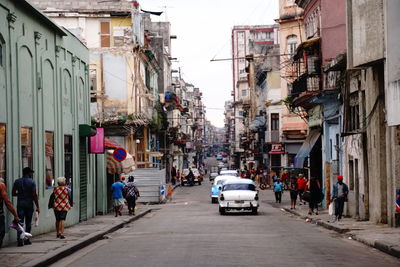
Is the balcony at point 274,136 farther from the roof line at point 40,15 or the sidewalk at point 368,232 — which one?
the roof line at point 40,15

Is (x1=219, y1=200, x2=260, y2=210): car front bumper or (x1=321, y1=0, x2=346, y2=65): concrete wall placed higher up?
(x1=321, y1=0, x2=346, y2=65): concrete wall

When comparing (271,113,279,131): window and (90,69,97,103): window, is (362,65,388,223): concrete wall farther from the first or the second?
(271,113,279,131): window

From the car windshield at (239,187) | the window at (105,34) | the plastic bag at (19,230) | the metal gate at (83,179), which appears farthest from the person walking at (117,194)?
the window at (105,34)

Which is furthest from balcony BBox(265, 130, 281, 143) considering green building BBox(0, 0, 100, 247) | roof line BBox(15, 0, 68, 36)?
roof line BBox(15, 0, 68, 36)

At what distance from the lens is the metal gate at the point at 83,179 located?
1136 inches

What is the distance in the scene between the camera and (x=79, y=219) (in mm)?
28172

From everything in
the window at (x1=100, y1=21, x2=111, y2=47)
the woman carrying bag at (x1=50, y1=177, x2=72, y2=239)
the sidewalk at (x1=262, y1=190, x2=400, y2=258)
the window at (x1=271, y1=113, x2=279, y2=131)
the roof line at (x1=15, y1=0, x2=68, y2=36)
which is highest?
the window at (x1=100, y1=21, x2=111, y2=47)

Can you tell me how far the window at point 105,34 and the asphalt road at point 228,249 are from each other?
104 feet

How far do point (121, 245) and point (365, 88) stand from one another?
1178cm

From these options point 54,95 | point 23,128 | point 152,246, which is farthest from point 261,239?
point 54,95

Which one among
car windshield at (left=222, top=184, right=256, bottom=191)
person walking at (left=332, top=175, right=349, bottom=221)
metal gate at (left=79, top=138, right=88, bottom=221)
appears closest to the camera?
person walking at (left=332, top=175, right=349, bottom=221)

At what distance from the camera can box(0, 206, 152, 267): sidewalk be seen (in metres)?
14.8

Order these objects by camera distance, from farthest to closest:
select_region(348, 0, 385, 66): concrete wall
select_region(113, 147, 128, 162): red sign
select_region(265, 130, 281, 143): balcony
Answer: select_region(265, 130, 281, 143): balcony
select_region(113, 147, 128, 162): red sign
select_region(348, 0, 385, 66): concrete wall

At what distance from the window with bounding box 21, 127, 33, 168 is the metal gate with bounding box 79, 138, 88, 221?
781cm
